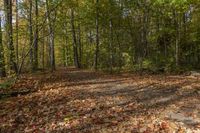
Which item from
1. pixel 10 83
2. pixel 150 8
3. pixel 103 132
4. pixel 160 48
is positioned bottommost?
pixel 103 132

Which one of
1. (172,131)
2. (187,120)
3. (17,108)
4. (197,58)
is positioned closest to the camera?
(172,131)

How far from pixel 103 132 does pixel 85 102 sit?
3637 millimetres

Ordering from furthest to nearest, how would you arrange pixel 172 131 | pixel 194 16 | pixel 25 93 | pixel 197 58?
pixel 197 58 → pixel 194 16 → pixel 25 93 → pixel 172 131

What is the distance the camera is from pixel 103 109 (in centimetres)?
1003

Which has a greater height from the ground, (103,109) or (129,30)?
(129,30)

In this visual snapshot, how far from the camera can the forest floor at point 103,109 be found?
8141 millimetres

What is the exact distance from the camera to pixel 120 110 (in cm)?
980

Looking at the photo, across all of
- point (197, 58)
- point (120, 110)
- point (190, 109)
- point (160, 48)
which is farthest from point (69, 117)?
point (197, 58)

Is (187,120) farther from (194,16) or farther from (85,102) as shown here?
(194,16)

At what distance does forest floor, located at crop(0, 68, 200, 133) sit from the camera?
8.14 meters

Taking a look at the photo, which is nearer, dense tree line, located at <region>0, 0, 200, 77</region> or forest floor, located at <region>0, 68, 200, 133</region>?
forest floor, located at <region>0, 68, 200, 133</region>

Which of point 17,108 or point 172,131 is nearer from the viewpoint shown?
point 172,131

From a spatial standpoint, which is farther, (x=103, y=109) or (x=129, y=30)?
(x=129, y=30)

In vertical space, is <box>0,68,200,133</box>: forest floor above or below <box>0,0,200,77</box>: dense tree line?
below
